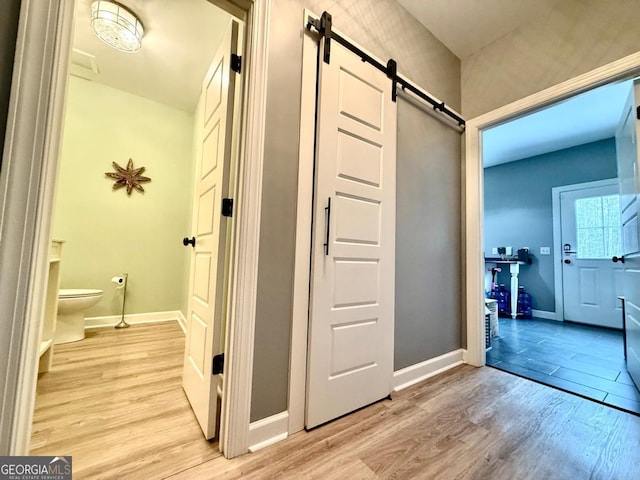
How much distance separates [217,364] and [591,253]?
Answer: 5206 mm

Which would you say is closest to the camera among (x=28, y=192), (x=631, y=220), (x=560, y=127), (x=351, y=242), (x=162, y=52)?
(x=28, y=192)

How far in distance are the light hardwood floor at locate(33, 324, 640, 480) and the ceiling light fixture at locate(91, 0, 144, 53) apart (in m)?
2.62

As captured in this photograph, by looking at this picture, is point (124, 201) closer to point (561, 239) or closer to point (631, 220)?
point (631, 220)

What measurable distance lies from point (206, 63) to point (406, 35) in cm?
196

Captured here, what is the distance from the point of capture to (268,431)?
1.23 metres

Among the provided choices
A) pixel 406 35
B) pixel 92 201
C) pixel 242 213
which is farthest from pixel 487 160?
pixel 92 201

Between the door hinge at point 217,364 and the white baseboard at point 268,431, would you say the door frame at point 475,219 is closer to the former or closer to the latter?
the white baseboard at point 268,431

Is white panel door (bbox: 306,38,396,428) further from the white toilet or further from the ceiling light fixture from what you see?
the white toilet

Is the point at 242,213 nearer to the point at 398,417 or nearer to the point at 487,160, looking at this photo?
the point at 398,417

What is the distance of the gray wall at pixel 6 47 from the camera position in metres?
0.75

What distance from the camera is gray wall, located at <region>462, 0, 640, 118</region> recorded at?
168cm

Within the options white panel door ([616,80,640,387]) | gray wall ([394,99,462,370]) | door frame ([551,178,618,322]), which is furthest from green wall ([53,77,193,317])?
door frame ([551,178,618,322])

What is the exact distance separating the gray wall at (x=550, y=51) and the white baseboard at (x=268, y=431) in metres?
2.79

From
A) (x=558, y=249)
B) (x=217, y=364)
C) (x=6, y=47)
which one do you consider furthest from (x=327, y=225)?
(x=558, y=249)
